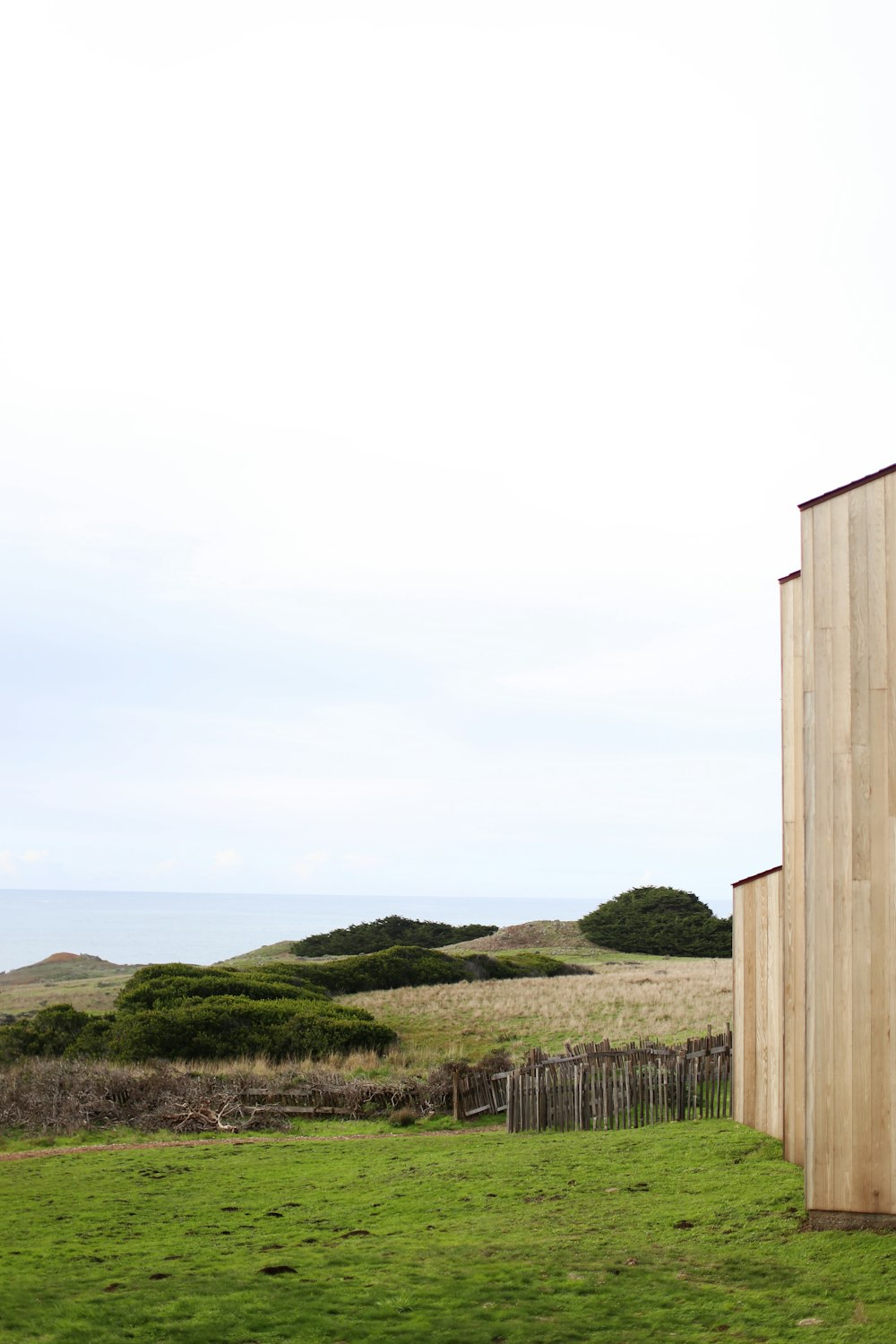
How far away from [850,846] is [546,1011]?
17547mm

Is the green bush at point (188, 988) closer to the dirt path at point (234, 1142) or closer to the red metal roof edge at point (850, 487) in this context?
the dirt path at point (234, 1142)

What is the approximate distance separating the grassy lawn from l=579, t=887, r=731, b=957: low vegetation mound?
38.1 m

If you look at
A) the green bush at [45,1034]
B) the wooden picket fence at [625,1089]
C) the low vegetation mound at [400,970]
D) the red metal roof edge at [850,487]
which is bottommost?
the low vegetation mound at [400,970]

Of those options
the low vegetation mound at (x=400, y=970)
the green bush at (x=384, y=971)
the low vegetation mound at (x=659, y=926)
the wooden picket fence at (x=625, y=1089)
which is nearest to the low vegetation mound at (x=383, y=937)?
the low vegetation mound at (x=659, y=926)

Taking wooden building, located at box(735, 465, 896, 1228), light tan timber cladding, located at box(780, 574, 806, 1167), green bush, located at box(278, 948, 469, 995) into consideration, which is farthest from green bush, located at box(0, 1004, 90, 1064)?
wooden building, located at box(735, 465, 896, 1228)

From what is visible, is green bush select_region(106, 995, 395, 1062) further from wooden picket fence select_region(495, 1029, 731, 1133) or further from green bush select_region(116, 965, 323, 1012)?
wooden picket fence select_region(495, 1029, 731, 1133)

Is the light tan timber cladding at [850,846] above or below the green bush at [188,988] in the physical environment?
above

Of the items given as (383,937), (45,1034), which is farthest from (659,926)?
(45,1034)

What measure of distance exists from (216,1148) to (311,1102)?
2.76 m

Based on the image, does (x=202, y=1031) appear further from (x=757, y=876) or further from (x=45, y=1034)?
(x=757, y=876)

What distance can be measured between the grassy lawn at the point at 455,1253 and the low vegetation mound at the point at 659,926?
38137mm

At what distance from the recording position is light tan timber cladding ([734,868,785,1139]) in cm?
1009

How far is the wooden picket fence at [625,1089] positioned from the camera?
41.3 ft

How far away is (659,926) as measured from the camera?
4922cm
